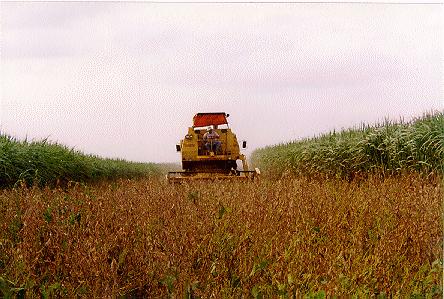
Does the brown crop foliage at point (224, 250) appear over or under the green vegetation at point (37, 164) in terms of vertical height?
under

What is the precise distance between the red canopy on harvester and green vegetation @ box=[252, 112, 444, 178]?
9.78ft

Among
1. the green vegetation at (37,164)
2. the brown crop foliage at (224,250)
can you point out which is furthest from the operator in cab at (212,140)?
the brown crop foliage at (224,250)

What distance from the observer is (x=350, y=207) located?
5121mm

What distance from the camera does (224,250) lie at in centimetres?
366

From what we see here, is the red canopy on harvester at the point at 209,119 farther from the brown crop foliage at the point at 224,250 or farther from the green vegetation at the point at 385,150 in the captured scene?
the brown crop foliage at the point at 224,250

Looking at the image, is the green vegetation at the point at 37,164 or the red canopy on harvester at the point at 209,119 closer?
the green vegetation at the point at 37,164

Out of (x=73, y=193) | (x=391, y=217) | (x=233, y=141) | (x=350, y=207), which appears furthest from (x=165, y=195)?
(x=233, y=141)

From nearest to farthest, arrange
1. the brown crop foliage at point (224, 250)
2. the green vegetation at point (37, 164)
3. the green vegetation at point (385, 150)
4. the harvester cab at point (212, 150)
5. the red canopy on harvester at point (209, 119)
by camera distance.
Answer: the brown crop foliage at point (224, 250) → the green vegetation at point (385, 150) → the green vegetation at point (37, 164) → the harvester cab at point (212, 150) → the red canopy on harvester at point (209, 119)

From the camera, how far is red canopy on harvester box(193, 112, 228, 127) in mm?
14617

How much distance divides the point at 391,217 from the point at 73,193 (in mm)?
3755

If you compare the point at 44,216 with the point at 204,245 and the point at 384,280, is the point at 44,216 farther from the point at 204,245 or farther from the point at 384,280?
the point at 384,280

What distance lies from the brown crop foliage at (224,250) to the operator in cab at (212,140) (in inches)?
331

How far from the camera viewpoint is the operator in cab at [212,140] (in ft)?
45.2

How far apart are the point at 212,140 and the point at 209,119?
1163 millimetres
